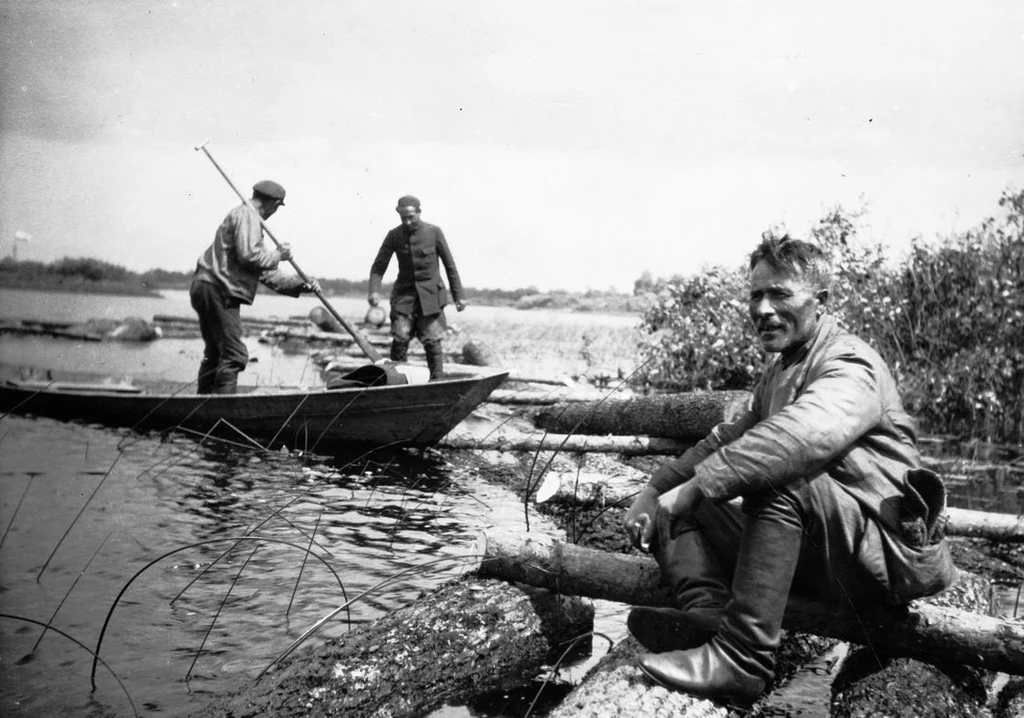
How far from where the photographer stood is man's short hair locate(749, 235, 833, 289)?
2.70 meters

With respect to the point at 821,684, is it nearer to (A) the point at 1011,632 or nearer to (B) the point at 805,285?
(A) the point at 1011,632

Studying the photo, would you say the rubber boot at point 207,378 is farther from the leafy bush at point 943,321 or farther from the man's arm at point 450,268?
the leafy bush at point 943,321

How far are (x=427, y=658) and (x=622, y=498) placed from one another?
7.33 feet

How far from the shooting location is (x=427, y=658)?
2.74 metres

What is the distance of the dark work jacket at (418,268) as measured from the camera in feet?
30.9

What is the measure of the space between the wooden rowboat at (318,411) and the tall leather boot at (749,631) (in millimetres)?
4673

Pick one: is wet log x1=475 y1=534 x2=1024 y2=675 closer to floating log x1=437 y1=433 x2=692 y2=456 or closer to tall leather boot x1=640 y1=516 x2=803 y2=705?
tall leather boot x1=640 y1=516 x2=803 y2=705

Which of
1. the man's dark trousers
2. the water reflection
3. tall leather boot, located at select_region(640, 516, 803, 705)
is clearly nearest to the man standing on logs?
tall leather boot, located at select_region(640, 516, 803, 705)

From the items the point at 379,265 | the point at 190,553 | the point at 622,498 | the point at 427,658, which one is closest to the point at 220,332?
the point at 379,265

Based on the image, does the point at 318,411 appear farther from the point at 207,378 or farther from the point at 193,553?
the point at 193,553

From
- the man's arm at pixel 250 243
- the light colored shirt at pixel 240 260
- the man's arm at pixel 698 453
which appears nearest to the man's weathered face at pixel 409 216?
the light colored shirt at pixel 240 260

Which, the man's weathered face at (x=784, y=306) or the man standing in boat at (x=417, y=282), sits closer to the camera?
the man's weathered face at (x=784, y=306)

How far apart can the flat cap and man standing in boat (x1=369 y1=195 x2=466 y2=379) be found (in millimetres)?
1607

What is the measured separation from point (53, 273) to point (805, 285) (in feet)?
16.0
